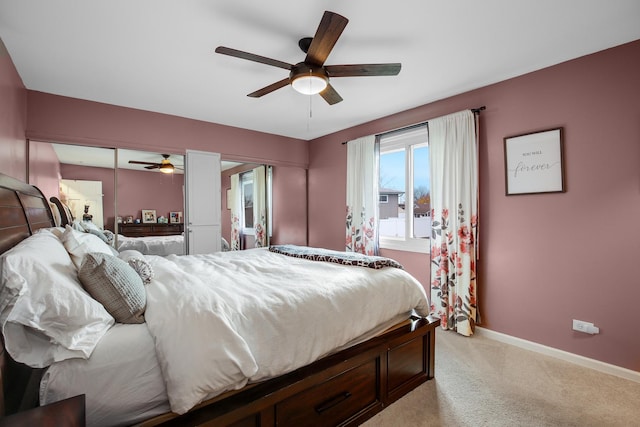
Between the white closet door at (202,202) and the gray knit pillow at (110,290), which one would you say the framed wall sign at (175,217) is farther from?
the gray knit pillow at (110,290)

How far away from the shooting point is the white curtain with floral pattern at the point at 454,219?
297cm

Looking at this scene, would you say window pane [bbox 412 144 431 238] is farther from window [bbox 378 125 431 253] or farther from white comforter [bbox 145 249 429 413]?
white comforter [bbox 145 249 429 413]

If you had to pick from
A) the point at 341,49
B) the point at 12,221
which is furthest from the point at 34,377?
the point at 341,49

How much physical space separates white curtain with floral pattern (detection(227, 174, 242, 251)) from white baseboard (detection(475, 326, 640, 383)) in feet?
11.1

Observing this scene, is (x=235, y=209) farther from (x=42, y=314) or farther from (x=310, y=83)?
(x=42, y=314)

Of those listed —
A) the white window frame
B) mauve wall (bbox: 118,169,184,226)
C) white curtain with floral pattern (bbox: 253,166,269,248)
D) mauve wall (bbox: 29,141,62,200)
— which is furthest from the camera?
white curtain with floral pattern (bbox: 253,166,269,248)

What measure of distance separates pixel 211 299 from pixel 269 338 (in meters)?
0.33

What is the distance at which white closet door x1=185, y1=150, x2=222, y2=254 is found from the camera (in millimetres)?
3957

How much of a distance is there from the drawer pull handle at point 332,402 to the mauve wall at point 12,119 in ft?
9.03

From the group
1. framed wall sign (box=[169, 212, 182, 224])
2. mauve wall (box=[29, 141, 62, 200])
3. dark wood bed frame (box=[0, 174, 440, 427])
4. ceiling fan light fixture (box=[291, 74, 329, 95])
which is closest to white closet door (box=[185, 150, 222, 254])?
framed wall sign (box=[169, 212, 182, 224])

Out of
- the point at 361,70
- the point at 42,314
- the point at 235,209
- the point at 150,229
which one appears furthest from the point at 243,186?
the point at 42,314

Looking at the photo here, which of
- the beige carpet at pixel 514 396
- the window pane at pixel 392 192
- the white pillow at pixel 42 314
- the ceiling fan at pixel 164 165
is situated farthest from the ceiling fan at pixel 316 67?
the ceiling fan at pixel 164 165

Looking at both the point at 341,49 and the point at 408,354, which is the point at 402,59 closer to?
the point at 341,49

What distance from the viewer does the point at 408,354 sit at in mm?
2020
